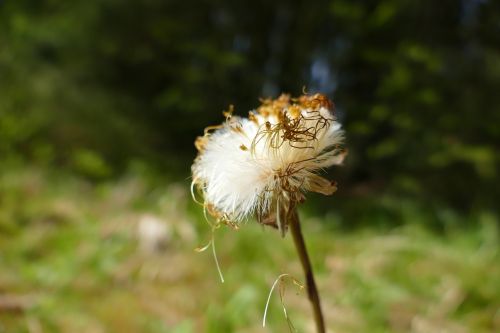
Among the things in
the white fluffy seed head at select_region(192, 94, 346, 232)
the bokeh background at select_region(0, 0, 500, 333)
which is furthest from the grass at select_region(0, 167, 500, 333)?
the white fluffy seed head at select_region(192, 94, 346, 232)

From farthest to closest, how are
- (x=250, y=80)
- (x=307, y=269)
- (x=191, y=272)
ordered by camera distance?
(x=250, y=80) < (x=191, y=272) < (x=307, y=269)

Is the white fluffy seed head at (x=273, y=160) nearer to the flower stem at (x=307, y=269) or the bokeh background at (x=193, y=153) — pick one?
the flower stem at (x=307, y=269)

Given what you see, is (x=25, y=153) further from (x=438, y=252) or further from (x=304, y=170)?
(x=304, y=170)

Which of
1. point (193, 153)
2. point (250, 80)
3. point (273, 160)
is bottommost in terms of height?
point (273, 160)

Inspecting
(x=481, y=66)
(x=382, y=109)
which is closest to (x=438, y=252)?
(x=382, y=109)

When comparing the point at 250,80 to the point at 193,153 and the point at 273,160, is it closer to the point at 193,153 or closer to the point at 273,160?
the point at 193,153

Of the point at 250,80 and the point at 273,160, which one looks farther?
the point at 250,80

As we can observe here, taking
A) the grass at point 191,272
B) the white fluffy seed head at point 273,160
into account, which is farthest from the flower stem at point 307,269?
the grass at point 191,272

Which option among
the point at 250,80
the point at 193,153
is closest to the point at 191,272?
the point at 193,153
